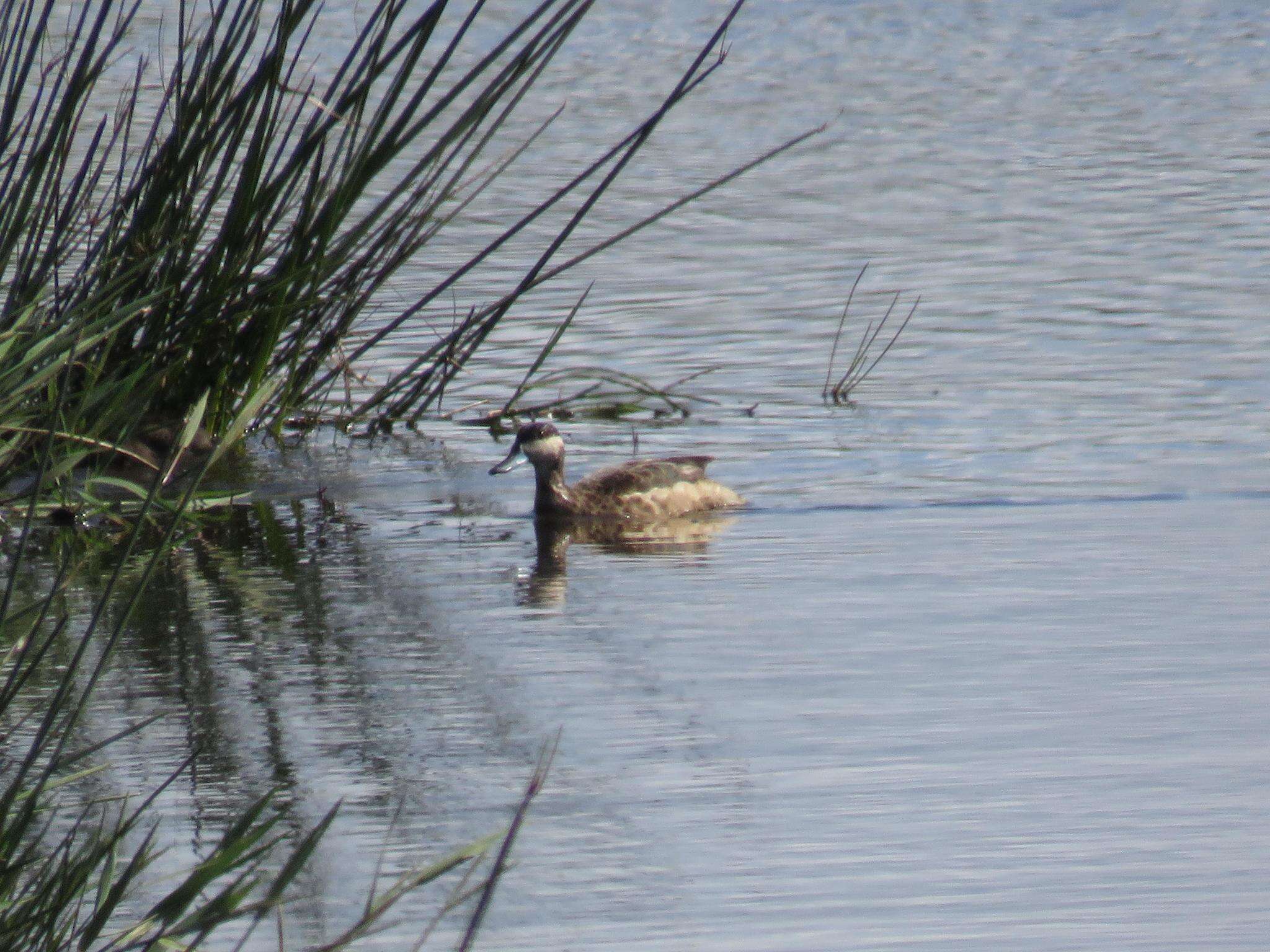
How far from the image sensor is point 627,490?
7719 millimetres

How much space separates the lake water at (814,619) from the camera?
3891mm

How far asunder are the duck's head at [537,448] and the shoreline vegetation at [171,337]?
1.12ft

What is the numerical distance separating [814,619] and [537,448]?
2.28 meters

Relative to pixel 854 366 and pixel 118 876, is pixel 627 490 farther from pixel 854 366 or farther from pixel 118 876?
pixel 118 876

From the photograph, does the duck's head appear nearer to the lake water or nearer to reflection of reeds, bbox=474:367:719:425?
the lake water

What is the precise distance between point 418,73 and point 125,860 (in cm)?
1581

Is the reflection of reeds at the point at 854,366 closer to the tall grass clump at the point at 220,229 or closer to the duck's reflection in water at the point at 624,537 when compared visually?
the duck's reflection in water at the point at 624,537

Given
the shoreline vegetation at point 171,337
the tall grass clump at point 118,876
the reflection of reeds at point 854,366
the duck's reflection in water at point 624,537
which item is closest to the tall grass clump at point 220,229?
the shoreline vegetation at point 171,337

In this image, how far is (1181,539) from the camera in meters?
6.62

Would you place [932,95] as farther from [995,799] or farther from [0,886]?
[0,886]

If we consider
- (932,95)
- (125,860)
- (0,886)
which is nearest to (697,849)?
(125,860)

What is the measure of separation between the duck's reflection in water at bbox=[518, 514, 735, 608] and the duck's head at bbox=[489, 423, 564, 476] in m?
0.34

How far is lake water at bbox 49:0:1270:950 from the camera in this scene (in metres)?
3.89

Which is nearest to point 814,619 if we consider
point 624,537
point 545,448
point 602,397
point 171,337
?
point 624,537
